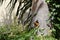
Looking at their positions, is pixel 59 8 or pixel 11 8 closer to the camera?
pixel 59 8

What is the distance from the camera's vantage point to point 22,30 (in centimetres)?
651

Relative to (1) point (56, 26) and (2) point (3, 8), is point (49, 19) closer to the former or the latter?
(1) point (56, 26)

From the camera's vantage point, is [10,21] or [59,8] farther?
[10,21]

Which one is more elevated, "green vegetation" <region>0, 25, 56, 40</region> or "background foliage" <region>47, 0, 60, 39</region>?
"background foliage" <region>47, 0, 60, 39</region>

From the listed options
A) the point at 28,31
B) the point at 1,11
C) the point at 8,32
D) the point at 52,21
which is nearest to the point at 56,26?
the point at 52,21

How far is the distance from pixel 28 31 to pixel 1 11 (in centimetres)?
96

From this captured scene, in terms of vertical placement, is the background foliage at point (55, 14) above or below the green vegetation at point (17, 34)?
above

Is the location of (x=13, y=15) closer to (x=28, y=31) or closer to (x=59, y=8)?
(x=28, y=31)

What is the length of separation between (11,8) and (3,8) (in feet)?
0.78

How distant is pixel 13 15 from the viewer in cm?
684

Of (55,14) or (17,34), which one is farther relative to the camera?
(17,34)

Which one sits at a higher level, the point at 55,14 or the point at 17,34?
the point at 55,14

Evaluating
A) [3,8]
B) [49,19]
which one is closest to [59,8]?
[49,19]

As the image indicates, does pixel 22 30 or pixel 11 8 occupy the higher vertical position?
pixel 11 8
